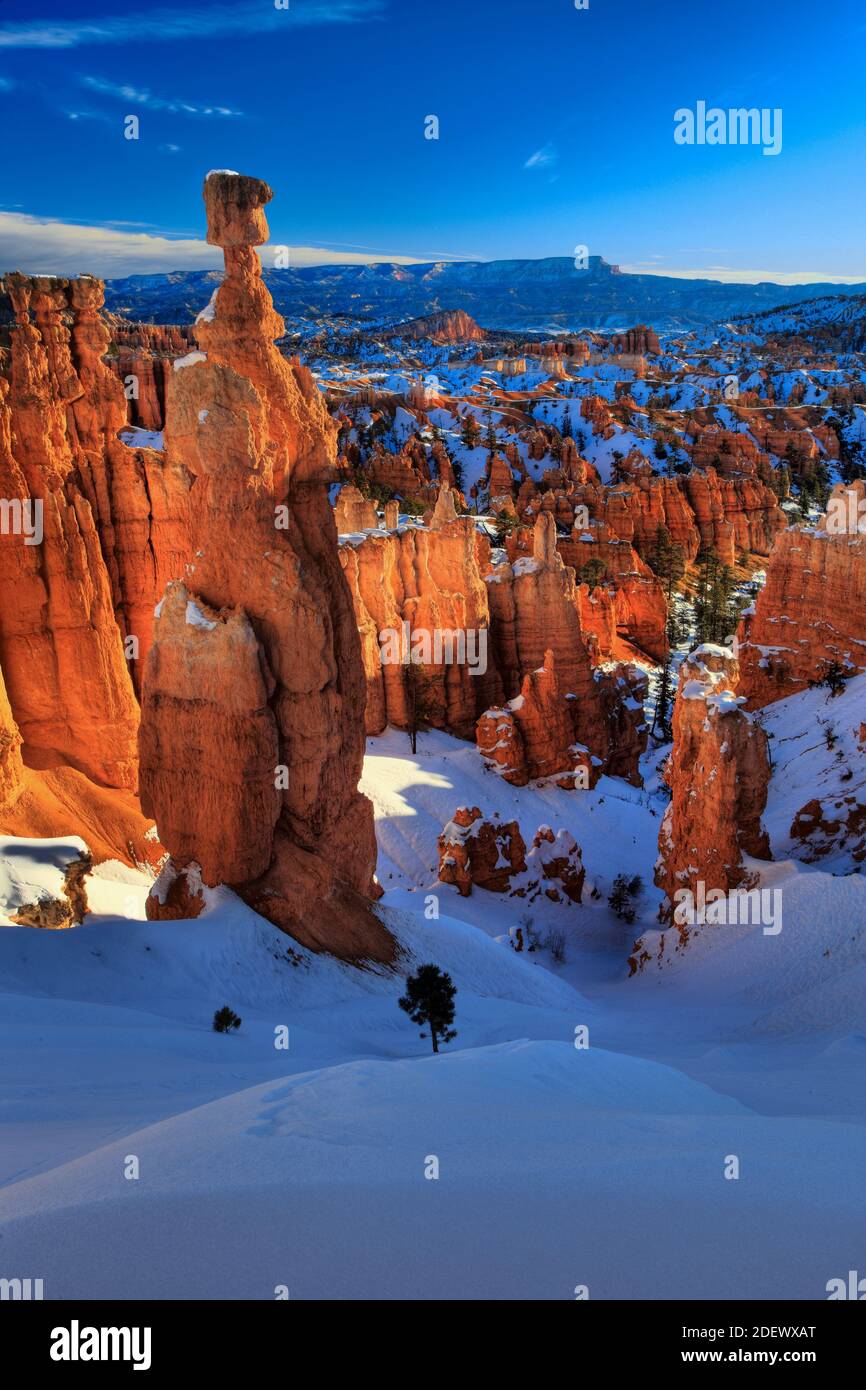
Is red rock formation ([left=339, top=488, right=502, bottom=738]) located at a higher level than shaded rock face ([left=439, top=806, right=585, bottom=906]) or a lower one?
higher


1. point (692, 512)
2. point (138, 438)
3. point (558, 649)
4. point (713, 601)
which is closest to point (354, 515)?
point (138, 438)

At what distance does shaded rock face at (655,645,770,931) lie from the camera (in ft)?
69.6

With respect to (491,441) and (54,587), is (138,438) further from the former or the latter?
(491,441)

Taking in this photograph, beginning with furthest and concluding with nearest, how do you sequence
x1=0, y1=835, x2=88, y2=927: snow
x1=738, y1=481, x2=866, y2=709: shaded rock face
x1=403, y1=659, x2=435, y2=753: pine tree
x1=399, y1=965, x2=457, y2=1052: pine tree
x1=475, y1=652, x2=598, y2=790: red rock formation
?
x1=738, y1=481, x2=866, y2=709: shaded rock face < x1=403, y1=659, x2=435, y2=753: pine tree < x1=475, y1=652, x2=598, y2=790: red rock formation < x1=0, y1=835, x2=88, y2=927: snow < x1=399, y1=965, x2=457, y2=1052: pine tree

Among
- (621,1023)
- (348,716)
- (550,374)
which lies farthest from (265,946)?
(550,374)

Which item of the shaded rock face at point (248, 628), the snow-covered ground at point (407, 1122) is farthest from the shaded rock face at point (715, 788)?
the shaded rock face at point (248, 628)

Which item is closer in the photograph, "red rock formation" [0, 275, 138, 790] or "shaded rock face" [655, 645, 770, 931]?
"red rock formation" [0, 275, 138, 790]

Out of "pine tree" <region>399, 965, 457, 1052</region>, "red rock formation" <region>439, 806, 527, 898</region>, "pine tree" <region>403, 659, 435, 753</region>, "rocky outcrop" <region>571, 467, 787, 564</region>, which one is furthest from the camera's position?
"rocky outcrop" <region>571, 467, 787, 564</region>

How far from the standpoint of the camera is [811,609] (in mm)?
38531

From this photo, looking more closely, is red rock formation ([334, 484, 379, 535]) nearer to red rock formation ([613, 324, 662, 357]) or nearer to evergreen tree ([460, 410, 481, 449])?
evergreen tree ([460, 410, 481, 449])

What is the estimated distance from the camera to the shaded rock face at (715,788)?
69.6ft

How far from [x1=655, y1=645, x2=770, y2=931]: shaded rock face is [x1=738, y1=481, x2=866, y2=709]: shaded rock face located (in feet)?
56.0

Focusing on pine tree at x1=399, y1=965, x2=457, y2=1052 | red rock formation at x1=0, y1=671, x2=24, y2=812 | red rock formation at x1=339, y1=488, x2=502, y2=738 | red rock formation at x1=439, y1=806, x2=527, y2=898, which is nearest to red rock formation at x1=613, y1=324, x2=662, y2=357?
red rock formation at x1=339, y1=488, x2=502, y2=738
